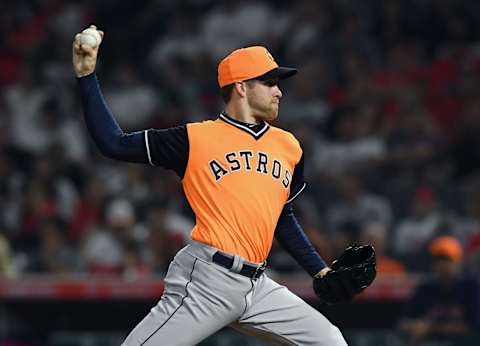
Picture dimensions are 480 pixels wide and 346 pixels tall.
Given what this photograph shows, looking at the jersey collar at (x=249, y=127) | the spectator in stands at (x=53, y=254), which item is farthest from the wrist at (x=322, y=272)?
the spectator in stands at (x=53, y=254)

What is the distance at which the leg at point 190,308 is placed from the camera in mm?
4367

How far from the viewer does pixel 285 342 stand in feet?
15.0

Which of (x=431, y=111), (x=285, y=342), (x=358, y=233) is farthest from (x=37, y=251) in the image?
(x=285, y=342)

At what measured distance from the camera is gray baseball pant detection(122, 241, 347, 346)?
4.38m

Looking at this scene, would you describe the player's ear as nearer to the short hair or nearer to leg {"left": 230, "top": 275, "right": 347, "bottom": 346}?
the short hair

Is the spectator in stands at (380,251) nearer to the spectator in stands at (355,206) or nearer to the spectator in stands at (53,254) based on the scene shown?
the spectator in stands at (355,206)

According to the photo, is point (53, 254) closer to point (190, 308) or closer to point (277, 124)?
point (277, 124)

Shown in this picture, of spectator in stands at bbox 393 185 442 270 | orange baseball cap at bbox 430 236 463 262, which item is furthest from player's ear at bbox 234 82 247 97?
spectator in stands at bbox 393 185 442 270

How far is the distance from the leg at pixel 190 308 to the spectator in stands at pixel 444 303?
3.05m

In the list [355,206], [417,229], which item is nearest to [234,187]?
[417,229]

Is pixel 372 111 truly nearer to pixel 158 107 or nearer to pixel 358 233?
pixel 358 233

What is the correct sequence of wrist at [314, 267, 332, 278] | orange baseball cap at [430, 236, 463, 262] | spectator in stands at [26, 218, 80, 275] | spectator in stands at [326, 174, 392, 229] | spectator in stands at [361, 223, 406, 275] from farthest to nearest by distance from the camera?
spectator in stands at [26, 218, 80, 275]
spectator in stands at [326, 174, 392, 229]
spectator in stands at [361, 223, 406, 275]
orange baseball cap at [430, 236, 463, 262]
wrist at [314, 267, 332, 278]

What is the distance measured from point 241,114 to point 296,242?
0.62 m

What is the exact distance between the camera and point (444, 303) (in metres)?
7.32
